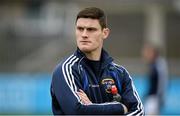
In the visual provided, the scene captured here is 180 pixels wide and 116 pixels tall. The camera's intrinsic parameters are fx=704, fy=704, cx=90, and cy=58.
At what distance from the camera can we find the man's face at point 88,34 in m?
5.79

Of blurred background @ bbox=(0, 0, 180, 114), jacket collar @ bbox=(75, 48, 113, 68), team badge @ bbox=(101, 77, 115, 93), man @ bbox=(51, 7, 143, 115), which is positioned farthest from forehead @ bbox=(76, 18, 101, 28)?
blurred background @ bbox=(0, 0, 180, 114)

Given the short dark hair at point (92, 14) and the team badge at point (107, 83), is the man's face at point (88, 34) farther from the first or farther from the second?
the team badge at point (107, 83)

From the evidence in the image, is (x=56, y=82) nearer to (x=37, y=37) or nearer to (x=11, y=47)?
(x=11, y=47)

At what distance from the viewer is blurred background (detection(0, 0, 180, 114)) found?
20312 mm

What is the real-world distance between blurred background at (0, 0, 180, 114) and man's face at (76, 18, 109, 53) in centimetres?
1406

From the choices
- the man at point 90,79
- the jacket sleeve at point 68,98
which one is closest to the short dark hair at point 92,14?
the man at point 90,79

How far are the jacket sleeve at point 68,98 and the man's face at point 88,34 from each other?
0.22m

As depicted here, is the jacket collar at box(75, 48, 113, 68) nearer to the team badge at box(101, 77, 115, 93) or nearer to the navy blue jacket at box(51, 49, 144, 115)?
the navy blue jacket at box(51, 49, 144, 115)

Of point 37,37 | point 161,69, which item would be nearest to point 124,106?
point 161,69

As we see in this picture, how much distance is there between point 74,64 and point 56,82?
231 millimetres

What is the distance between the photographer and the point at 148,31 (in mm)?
28922

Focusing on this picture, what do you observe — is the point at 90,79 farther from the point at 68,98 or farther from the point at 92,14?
the point at 92,14

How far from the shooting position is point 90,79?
5.82 metres

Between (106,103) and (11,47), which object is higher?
(106,103)
